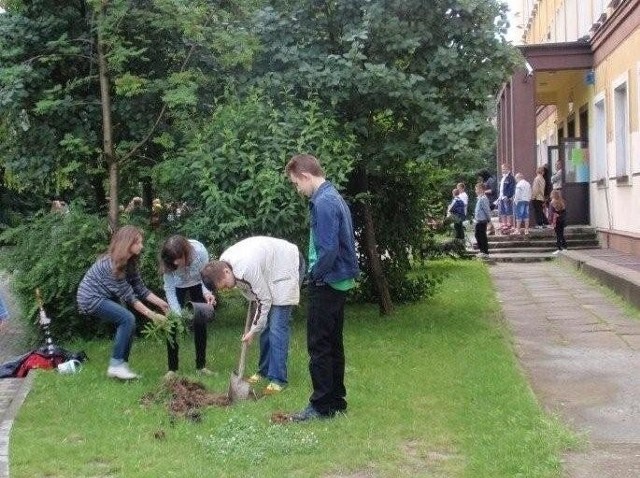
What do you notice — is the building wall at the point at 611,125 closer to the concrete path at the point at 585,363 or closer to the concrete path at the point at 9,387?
the concrete path at the point at 585,363

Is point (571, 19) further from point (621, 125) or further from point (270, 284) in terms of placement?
point (270, 284)

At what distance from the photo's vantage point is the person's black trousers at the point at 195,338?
8.97m

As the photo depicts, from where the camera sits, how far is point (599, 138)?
23.6m

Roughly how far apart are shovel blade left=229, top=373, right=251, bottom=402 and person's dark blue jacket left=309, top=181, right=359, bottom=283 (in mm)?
1239

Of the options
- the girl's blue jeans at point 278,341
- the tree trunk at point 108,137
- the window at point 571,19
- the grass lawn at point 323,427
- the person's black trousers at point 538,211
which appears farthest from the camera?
the window at point 571,19

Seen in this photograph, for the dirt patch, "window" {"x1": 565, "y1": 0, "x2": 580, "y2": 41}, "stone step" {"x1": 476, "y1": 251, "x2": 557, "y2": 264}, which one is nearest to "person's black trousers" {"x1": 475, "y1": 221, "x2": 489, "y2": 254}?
"stone step" {"x1": 476, "y1": 251, "x2": 557, "y2": 264}

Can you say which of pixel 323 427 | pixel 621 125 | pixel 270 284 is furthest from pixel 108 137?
pixel 621 125

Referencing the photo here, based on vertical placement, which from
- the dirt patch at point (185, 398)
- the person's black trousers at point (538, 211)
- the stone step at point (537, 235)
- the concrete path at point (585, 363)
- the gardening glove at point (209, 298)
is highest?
Answer: the person's black trousers at point (538, 211)

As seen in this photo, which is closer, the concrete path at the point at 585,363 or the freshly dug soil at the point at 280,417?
the concrete path at the point at 585,363

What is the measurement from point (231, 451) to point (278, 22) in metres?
6.48

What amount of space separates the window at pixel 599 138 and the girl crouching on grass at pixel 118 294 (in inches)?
623

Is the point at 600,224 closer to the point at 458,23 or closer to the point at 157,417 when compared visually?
the point at 458,23

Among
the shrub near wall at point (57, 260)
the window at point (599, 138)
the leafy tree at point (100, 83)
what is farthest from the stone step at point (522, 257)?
the shrub near wall at point (57, 260)

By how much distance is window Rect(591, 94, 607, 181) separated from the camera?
23.0m
